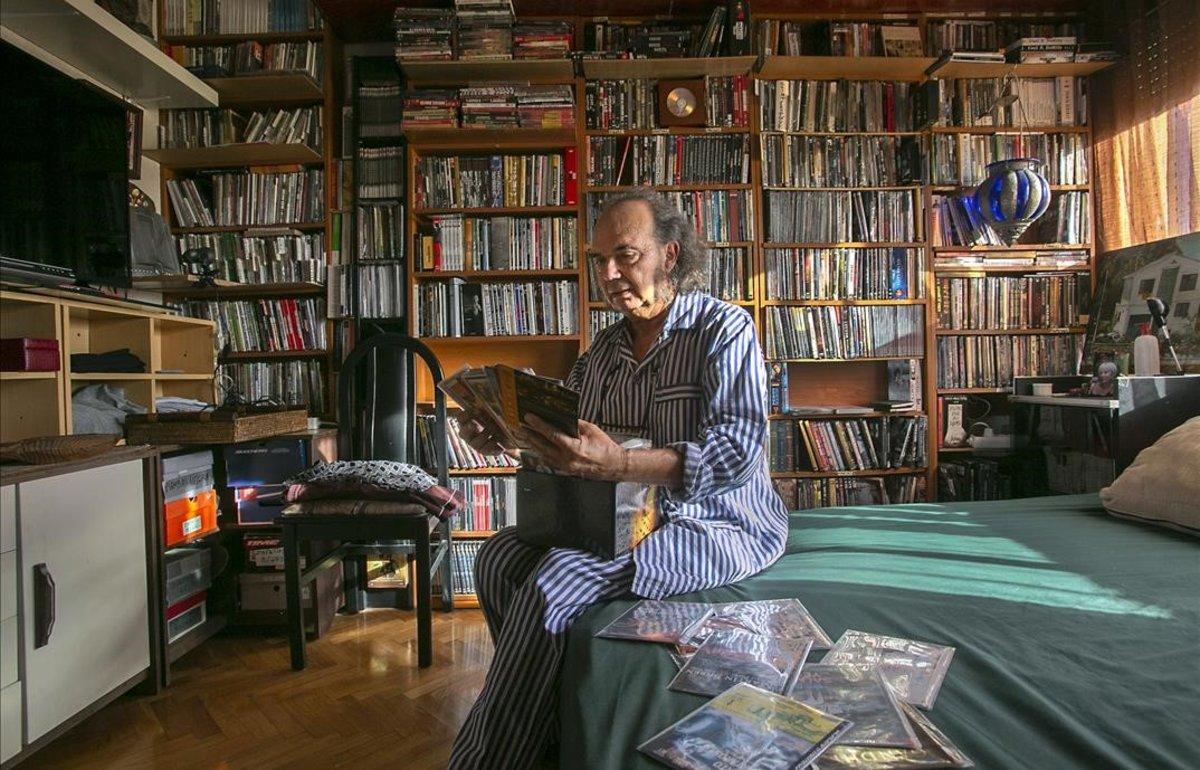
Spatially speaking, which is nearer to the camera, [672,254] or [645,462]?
[645,462]

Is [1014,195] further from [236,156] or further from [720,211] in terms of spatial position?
[236,156]

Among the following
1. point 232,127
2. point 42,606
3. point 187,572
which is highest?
point 232,127

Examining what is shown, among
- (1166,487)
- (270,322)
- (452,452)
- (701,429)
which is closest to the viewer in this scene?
(701,429)

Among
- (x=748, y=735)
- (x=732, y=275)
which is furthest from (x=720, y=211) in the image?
(x=748, y=735)

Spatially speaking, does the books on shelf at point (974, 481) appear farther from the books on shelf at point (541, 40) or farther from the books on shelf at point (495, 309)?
the books on shelf at point (541, 40)

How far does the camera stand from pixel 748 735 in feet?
2.44

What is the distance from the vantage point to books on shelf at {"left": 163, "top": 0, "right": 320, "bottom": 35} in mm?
3031

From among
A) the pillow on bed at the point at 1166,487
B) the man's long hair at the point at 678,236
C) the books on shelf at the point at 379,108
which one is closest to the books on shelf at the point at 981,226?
the pillow on bed at the point at 1166,487

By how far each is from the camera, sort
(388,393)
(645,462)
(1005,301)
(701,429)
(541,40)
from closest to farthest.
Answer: (645,462)
(701,429)
(388,393)
(541,40)
(1005,301)

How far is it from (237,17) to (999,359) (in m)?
3.91

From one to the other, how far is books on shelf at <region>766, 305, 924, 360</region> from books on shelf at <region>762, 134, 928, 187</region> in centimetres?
59

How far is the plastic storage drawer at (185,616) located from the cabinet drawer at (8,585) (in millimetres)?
656

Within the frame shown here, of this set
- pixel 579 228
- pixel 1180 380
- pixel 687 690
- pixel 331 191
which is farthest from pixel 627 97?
pixel 687 690

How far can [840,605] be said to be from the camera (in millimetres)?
1131
